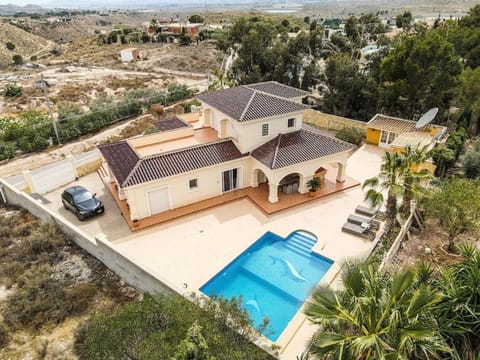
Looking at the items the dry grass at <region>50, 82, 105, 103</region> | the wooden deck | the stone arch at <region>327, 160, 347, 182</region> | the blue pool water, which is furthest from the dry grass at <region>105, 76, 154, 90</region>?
the blue pool water

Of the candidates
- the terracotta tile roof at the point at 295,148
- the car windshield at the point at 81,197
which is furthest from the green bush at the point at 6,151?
the terracotta tile roof at the point at 295,148

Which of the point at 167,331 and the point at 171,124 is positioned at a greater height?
the point at 171,124

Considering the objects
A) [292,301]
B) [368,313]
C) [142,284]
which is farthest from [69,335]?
[368,313]

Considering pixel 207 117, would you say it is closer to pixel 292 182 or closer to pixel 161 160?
pixel 161 160

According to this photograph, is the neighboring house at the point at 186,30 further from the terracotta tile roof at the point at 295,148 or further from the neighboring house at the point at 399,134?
the terracotta tile roof at the point at 295,148

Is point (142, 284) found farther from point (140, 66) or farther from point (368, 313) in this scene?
point (140, 66)

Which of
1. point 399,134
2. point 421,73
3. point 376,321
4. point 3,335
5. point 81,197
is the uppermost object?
point 421,73

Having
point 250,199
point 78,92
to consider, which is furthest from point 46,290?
point 78,92
